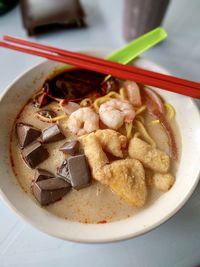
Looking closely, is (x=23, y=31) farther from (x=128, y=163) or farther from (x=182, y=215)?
(x=182, y=215)

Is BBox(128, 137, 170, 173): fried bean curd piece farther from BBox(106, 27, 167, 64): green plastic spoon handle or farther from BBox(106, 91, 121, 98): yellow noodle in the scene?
BBox(106, 27, 167, 64): green plastic spoon handle

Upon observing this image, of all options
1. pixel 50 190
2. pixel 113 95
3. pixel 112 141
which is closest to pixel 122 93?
pixel 113 95

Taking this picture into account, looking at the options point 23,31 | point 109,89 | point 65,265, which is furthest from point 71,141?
point 23,31

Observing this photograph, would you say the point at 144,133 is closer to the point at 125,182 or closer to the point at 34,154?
the point at 125,182

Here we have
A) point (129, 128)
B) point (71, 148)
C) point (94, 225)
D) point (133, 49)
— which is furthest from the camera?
point (133, 49)

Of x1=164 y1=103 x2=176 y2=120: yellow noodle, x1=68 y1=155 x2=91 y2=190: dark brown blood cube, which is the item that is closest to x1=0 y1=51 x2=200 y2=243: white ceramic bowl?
x1=164 y1=103 x2=176 y2=120: yellow noodle
